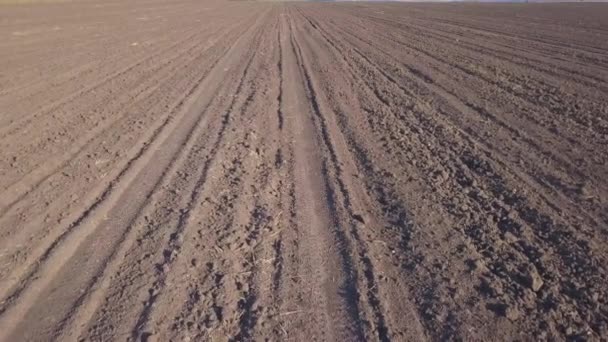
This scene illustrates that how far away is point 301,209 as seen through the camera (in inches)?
212

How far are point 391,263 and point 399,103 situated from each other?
6.11 m

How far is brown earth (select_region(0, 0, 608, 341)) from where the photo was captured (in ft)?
12.2

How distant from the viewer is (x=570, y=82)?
11.9 meters

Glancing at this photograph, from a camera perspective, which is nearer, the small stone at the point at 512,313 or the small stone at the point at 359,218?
the small stone at the point at 512,313

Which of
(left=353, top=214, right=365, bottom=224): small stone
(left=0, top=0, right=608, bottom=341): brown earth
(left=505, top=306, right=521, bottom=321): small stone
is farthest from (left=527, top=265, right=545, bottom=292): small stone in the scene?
(left=353, top=214, right=365, bottom=224): small stone

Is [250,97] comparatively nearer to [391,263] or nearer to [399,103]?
[399,103]

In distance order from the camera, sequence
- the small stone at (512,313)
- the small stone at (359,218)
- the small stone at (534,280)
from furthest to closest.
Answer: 1. the small stone at (359,218)
2. the small stone at (534,280)
3. the small stone at (512,313)

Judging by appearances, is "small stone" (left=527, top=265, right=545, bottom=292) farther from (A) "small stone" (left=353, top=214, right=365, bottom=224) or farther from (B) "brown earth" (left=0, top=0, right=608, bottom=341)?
(A) "small stone" (left=353, top=214, right=365, bottom=224)

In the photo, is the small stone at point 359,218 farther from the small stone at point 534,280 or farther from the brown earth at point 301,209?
the small stone at point 534,280

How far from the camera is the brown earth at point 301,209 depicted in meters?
3.72

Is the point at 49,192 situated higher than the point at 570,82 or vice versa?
the point at 49,192

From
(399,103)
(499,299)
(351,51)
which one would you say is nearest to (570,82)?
(399,103)

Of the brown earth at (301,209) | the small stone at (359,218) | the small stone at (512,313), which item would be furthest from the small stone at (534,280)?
the small stone at (359,218)

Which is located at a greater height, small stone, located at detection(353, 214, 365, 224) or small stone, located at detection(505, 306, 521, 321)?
small stone, located at detection(505, 306, 521, 321)
